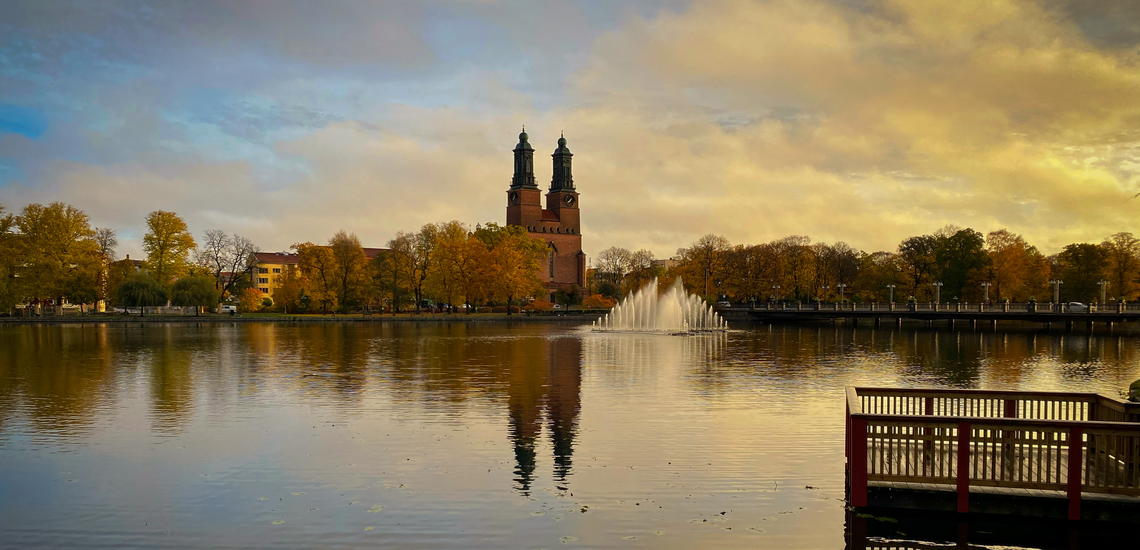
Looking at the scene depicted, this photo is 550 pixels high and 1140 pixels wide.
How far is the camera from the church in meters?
158

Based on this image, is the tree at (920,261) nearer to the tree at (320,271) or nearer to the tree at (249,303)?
the tree at (320,271)

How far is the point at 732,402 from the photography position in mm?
21328

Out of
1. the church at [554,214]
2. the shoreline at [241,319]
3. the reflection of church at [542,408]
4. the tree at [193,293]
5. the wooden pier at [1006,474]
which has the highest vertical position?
the church at [554,214]

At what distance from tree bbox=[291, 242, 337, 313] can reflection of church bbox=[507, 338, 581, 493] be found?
66921 millimetres

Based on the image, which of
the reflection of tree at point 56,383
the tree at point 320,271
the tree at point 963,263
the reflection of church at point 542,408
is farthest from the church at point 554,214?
the reflection of church at point 542,408

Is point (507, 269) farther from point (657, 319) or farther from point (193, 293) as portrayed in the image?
point (193, 293)

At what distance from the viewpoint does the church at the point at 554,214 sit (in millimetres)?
157875

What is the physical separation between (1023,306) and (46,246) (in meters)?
98.2

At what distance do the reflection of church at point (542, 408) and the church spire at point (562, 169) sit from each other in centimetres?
13094

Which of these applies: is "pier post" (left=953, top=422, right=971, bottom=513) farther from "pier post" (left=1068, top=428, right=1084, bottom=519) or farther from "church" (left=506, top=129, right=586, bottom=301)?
"church" (left=506, top=129, right=586, bottom=301)

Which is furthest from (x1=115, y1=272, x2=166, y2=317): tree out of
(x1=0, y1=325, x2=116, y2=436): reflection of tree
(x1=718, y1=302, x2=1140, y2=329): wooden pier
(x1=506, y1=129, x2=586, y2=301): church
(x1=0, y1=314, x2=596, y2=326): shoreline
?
(x1=506, y1=129, x2=586, y2=301): church

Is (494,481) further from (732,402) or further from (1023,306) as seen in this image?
(1023,306)

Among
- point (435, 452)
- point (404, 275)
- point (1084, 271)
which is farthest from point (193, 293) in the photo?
point (1084, 271)

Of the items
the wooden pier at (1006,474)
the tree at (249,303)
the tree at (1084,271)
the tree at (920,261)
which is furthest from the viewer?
the tree at (920,261)
